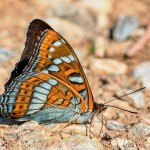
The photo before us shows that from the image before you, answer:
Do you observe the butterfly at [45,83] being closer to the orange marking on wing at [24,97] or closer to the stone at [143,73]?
the orange marking on wing at [24,97]

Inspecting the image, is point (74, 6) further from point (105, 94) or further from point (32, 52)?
point (32, 52)

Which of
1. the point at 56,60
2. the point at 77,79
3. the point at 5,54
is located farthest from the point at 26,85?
the point at 5,54

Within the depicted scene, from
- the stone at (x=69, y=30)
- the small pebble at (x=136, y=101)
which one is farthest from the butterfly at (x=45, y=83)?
the stone at (x=69, y=30)

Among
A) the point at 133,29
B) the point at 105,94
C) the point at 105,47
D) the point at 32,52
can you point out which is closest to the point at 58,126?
the point at 32,52

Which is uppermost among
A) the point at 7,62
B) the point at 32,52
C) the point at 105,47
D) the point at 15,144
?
the point at 105,47

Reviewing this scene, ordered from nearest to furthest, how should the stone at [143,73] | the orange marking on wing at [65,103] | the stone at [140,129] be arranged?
the orange marking on wing at [65,103], the stone at [140,129], the stone at [143,73]

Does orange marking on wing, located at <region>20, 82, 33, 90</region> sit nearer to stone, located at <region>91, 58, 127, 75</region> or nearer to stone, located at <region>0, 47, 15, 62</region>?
stone, located at <region>0, 47, 15, 62</region>

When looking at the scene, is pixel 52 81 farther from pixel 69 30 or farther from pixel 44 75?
pixel 69 30
